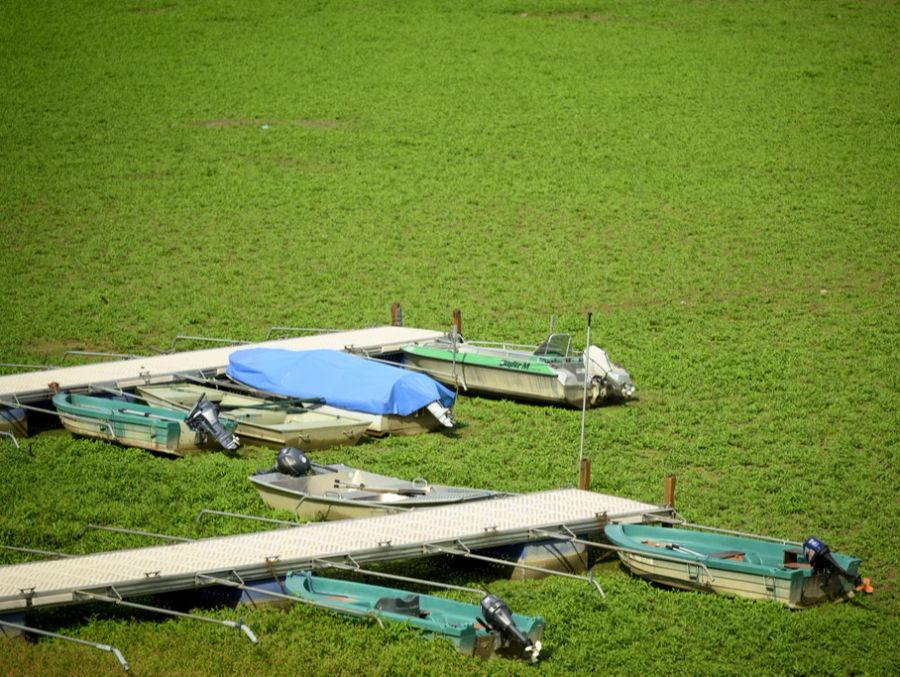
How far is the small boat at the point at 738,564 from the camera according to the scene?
15.0 meters

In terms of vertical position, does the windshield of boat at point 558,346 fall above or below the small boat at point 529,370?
above

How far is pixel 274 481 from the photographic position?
17766 millimetres

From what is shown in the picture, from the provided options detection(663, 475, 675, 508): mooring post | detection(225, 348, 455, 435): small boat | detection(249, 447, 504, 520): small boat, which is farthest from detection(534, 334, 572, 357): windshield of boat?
detection(663, 475, 675, 508): mooring post

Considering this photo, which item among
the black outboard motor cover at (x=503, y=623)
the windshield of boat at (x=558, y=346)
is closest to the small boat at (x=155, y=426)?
the windshield of boat at (x=558, y=346)

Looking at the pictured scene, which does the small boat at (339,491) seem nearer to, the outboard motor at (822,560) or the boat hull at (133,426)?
the boat hull at (133,426)

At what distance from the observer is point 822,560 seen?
49.2ft

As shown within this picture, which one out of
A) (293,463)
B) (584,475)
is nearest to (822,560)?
(584,475)

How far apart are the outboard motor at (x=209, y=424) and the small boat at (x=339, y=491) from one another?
5.32ft

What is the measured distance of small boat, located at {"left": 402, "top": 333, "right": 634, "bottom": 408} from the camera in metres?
21.9

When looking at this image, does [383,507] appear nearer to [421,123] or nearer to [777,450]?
[777,450]

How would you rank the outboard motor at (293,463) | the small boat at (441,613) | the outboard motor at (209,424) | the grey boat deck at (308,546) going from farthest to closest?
the outboard motor at (209,424), the outboard motor at (293,463), the grey boat deck at (308,546), the small boat at (441,613)

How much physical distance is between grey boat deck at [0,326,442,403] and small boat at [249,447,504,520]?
496 cm

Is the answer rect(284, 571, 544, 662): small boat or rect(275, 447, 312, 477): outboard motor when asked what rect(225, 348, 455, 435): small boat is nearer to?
rect(275, 447, 312, 477): outboard motor

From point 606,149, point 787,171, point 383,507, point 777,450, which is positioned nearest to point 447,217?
point 606,149
